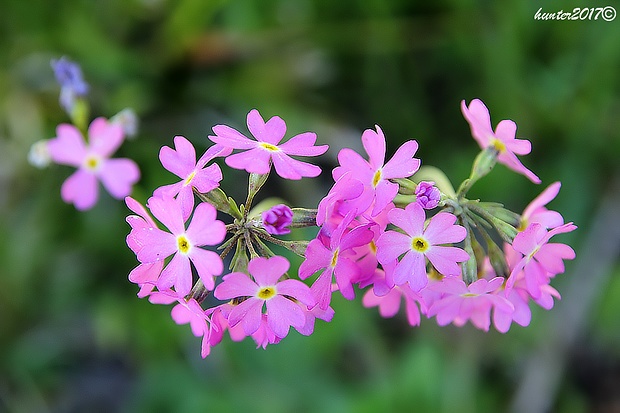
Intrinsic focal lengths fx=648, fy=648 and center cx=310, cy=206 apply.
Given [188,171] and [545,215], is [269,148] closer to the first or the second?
[188,171]

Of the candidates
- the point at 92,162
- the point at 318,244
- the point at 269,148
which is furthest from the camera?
the point at 92,162

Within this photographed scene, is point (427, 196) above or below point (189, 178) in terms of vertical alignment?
above

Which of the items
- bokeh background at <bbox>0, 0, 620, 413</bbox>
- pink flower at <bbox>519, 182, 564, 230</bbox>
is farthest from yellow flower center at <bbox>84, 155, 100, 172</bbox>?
pink flower at <bbox>519, 182, 564, 230</bbox>

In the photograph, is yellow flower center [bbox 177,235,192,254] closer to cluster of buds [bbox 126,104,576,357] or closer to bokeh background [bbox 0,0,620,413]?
cluster of buds [bbox 126,104,576,357]

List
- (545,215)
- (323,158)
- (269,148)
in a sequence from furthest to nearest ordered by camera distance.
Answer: (323,158) → (545,215) → (269,148)

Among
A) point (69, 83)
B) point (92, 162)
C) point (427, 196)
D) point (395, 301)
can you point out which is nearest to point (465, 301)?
point (395, 301)

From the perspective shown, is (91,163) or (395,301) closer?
(395,301)

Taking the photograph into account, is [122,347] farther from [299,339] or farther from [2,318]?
[299,339]
